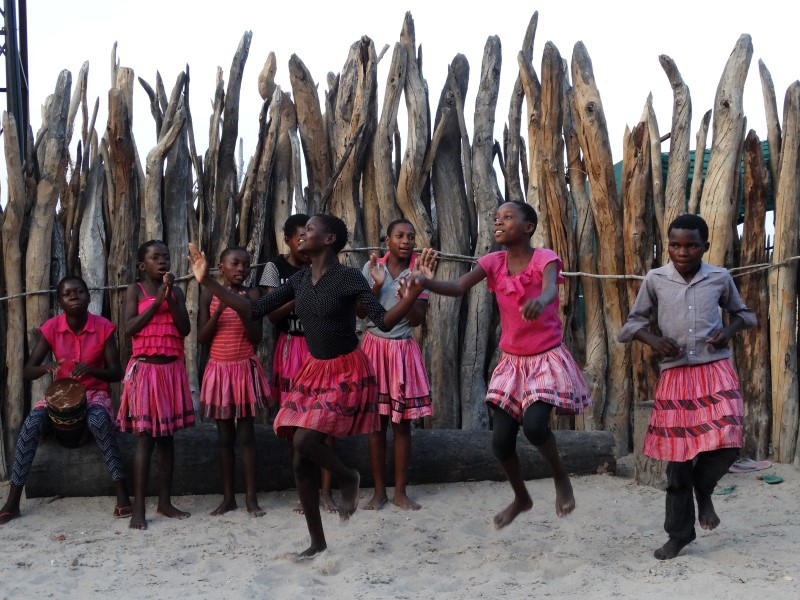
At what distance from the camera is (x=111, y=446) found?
17.5ft

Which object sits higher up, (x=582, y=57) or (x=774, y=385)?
(x=582, y=57)

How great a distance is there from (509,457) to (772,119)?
3164mm

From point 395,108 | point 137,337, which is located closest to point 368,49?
point 395,108

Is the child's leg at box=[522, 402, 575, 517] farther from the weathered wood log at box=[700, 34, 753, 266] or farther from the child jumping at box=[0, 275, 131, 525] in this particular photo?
the child jumping at box=[0, 275, 131, 525]

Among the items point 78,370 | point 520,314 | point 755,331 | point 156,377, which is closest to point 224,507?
point 156,377

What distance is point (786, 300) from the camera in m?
5.80

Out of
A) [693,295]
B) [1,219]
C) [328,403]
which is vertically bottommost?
[328,403]

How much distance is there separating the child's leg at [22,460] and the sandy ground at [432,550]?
10 cm

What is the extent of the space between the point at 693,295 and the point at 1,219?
458 cm

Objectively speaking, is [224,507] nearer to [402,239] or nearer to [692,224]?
[402,239]

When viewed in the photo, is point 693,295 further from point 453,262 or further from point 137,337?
point 137,337

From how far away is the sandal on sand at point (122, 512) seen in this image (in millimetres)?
5234

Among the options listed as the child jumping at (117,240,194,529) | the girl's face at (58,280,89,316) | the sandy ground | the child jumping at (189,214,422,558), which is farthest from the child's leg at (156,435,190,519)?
the child jumping at (189,214,422,558)

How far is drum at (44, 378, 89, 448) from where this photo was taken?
5.20m
